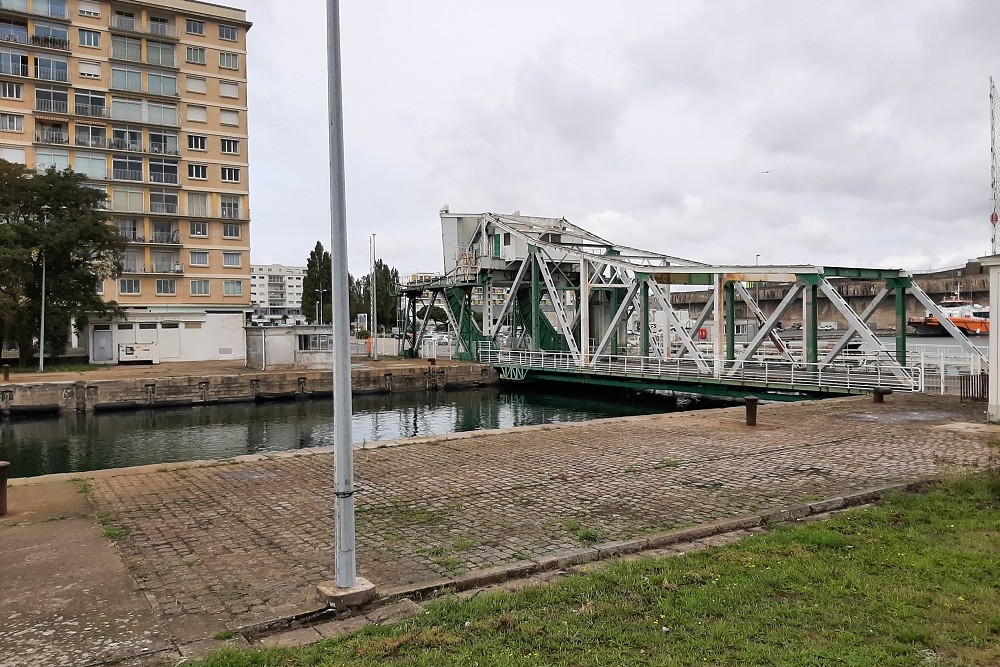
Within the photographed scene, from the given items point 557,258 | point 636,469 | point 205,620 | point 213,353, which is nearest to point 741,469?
point 636,469

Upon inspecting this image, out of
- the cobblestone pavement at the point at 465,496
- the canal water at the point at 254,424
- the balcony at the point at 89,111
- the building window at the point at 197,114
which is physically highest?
the building window at the point at 197,114

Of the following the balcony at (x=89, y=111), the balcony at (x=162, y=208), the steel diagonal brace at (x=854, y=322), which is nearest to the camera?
the steel diagonal brace at (x=854, y=322)

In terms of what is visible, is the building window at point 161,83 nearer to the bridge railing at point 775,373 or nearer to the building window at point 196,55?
the building window at point 196,55

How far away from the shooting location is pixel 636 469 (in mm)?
11852

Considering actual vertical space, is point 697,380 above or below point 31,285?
below

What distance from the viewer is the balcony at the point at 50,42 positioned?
172ft

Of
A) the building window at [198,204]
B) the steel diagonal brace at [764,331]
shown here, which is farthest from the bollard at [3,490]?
the building window at [198,204]

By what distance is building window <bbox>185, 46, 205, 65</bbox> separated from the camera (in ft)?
188

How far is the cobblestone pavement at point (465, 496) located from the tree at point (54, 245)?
34.4 meters

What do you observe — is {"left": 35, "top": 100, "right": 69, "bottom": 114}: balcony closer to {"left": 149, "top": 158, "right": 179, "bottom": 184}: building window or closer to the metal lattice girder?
{"left": 149, "top": 158, "right": 179, "bottom": 184}: building window

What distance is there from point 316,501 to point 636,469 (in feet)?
17.2

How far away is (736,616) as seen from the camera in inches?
206

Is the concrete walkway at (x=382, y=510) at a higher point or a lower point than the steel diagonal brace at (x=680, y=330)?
lower

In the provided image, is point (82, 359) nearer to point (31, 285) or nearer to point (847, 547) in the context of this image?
point (31, 285)
